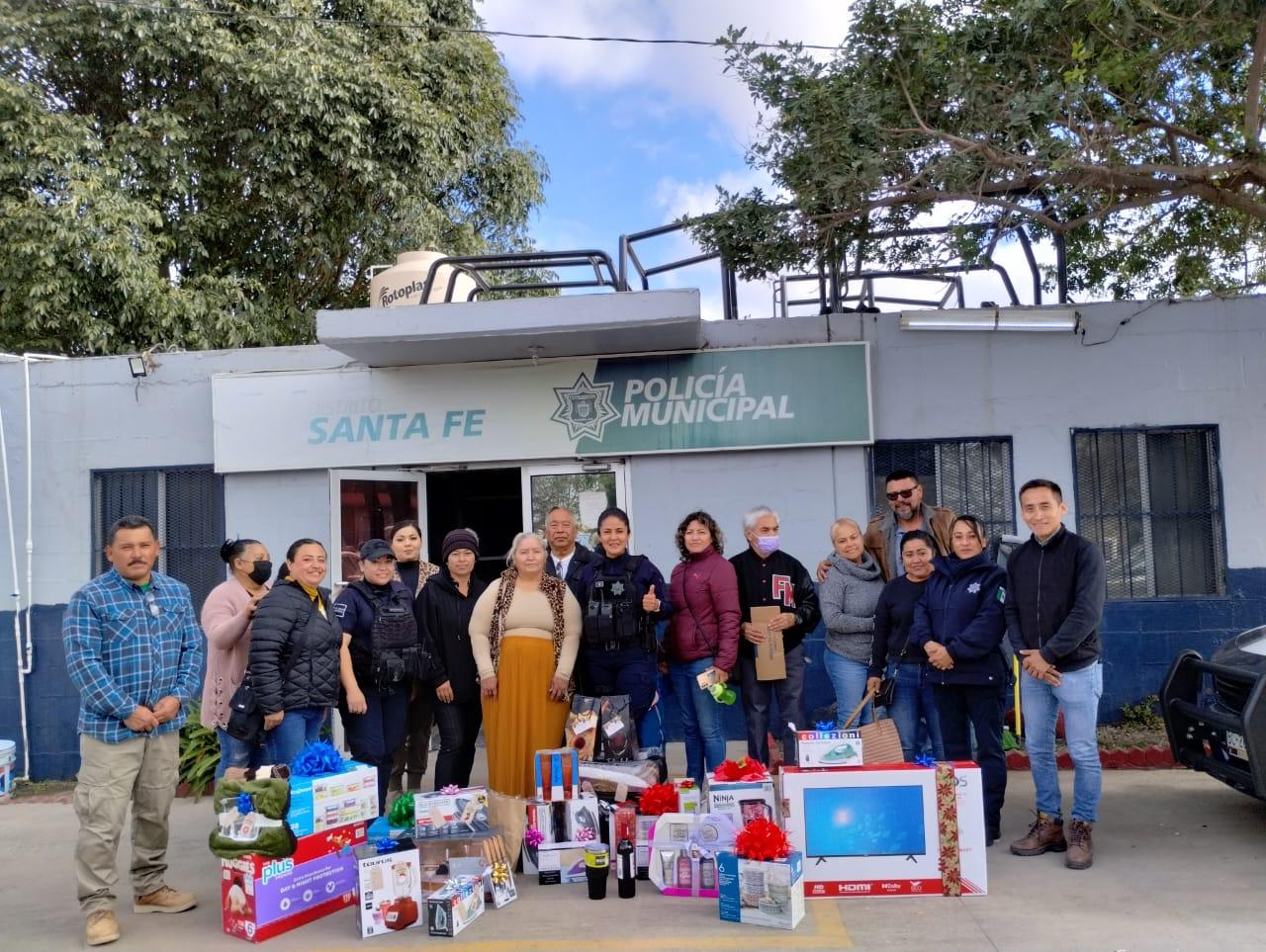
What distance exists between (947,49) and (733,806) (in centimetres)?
499

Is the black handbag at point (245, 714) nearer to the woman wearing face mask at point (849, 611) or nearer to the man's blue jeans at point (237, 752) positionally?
the man's blue jeans at point (237, 752)

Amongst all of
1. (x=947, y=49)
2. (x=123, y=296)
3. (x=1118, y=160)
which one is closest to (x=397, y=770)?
(x=947, y=49)

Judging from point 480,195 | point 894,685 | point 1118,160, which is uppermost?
point 480,195

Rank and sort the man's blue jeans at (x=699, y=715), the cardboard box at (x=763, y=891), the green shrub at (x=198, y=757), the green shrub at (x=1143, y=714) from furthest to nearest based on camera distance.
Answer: the green shrub at (x=1143, y=714), the green shrub at (x=198, y=757), the man's blue jeans at (x=699, y=715), the cardboard box at (x=763, y=891)

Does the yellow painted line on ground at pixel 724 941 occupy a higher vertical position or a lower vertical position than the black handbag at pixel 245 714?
lower

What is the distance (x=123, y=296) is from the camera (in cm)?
1236

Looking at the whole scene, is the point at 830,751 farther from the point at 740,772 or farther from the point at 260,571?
the point at 260,571

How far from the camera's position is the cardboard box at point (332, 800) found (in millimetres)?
4801

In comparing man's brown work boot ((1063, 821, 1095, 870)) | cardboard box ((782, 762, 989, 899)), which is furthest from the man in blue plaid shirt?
Answer: man's brown work boot ((1063, 821, 1095, 870))

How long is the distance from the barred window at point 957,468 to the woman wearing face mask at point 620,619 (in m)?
2.76

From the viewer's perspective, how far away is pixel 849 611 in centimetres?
624

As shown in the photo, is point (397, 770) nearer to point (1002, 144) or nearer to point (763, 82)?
point (763, 82)

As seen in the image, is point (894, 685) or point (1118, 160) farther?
point (1118, 160)

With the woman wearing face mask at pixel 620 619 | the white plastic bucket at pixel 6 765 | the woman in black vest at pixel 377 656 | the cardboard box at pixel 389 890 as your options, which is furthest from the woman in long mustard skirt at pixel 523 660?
the white plastic bucket at pixel 6 765
